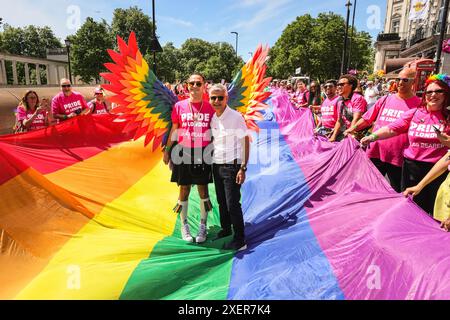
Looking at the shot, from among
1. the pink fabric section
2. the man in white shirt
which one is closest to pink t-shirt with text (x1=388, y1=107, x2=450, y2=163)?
the pink fabric section

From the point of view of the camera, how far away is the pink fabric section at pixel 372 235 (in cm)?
201

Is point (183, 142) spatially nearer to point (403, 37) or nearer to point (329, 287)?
point (329, 287)

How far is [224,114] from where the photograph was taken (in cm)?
324

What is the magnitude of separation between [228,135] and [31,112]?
4.33 m

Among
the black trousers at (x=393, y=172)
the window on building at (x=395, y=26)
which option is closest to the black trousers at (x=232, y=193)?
the black trousers at (x=393, y=172)

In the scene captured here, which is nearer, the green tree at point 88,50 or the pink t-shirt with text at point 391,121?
the pink t-shirt with text at point 391,121

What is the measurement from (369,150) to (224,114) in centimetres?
238

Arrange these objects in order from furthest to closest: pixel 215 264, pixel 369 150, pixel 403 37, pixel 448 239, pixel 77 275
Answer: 1. pixel 403 37
2. pixel 369 150
3. pixel 215 264
4. pixel 77 275
5. pixel 448 239

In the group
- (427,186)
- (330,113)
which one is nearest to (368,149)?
(427,186)

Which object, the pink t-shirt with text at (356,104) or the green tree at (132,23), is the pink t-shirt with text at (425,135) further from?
the green tree at (132,23)

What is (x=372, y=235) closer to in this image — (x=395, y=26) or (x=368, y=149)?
(x=368, y=149)

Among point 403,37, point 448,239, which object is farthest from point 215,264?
point 403,37

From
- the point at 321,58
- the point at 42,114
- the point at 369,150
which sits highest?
the point at 321,58

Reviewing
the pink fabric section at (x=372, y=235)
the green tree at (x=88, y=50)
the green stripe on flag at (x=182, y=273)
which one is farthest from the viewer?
the green tree at (x=88, y=50)
